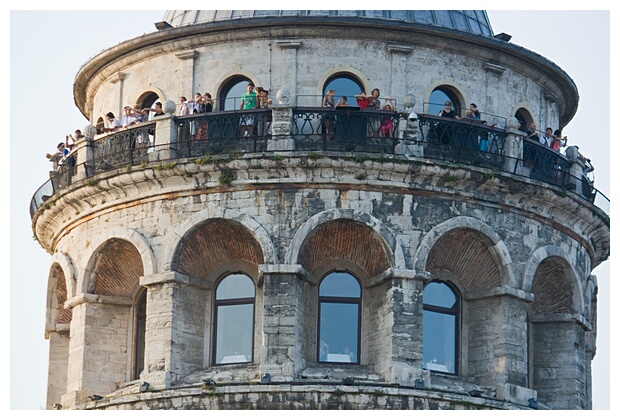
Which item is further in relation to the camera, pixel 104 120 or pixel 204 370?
pixel 104 120

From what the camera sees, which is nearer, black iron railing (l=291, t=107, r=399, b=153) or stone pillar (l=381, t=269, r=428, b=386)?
stone pillar (l=381, t=269, r=428, b=386)

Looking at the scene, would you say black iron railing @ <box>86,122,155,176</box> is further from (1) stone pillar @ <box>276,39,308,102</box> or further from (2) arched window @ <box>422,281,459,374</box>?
(2) arched window @ <box>422,281,459,374</box>

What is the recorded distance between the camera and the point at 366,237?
49.5 m

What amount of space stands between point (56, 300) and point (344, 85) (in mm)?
7739

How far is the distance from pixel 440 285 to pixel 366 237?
210 cm

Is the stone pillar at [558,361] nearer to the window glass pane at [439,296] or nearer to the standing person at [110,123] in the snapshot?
the window glass pane at [439,296]

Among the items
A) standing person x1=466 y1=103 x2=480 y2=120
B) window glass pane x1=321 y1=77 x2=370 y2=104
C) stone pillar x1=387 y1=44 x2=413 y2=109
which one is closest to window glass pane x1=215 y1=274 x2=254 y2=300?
window glass pane x1=321 y1=77 x2=370 y2=104

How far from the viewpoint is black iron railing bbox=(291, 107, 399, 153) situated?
49719 millimetres

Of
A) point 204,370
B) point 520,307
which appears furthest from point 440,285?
point 204,370

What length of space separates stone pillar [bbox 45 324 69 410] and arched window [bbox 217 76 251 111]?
234 inches

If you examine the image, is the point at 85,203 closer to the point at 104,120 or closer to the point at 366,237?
the point at 104,120

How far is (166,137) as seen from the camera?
5044cm

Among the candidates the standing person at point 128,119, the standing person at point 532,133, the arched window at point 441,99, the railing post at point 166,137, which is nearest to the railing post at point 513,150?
the standing person at point 532,133

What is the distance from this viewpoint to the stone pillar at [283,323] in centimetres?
4850
